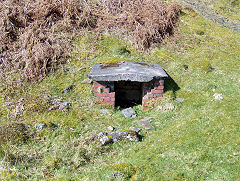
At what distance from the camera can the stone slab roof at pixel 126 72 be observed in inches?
265

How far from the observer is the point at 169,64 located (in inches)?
373

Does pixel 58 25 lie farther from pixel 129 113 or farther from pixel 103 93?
pixel 129 113

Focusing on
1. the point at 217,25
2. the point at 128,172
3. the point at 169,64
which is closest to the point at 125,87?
the point at 169,64

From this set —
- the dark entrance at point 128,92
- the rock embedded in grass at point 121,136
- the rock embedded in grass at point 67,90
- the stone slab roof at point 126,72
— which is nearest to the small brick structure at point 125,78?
the stone slab roof at point 126,72

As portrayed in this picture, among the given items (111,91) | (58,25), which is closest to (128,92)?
(111,91)

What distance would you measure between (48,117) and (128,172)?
10.6 feet

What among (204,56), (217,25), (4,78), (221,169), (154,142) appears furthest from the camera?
(217,25)

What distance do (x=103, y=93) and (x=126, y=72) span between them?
3.38ft

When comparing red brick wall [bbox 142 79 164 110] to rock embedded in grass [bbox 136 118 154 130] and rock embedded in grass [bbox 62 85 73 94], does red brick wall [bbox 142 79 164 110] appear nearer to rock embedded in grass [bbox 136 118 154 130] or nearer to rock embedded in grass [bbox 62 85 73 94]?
rock embedded in grass [bbox 136 118 154 130]

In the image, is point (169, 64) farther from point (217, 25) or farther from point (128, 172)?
point (128, 172)

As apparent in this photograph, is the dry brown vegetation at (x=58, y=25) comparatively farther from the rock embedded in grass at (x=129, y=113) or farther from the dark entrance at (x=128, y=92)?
the rock embedded in grass at (x=129, y=113)

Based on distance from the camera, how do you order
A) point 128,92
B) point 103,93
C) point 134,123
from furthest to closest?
point 128,92, point 103,93, point 134,123

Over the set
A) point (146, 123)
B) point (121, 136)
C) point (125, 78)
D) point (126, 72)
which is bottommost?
point (146, 123)

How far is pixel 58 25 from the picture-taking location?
10.1 meters
